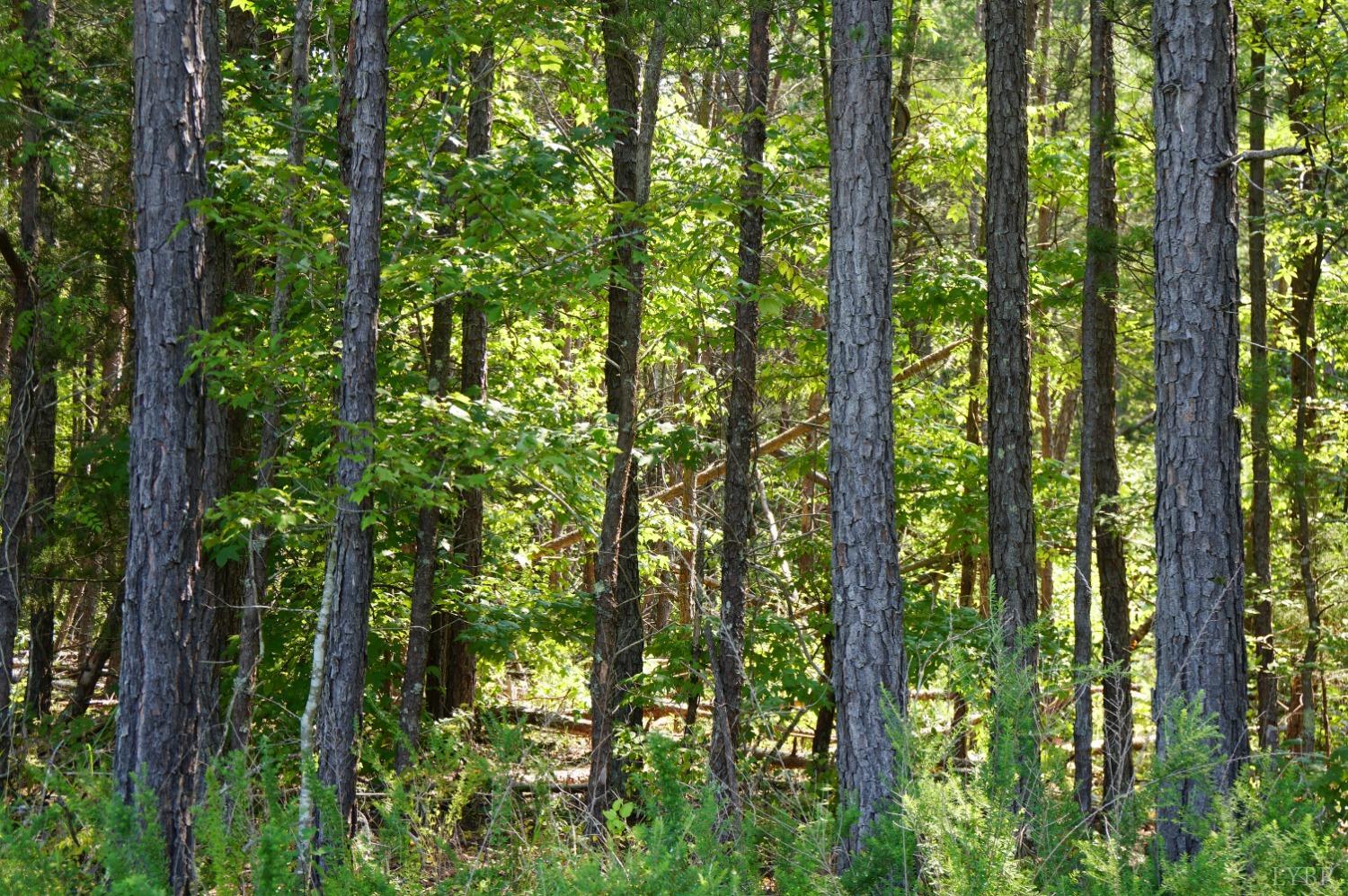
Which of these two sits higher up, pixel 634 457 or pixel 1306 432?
pixel 1306 432

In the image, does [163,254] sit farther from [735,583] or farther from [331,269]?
[735,583]

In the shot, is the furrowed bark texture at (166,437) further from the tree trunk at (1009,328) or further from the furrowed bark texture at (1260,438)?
the furrowed bark texture at (1260,438)

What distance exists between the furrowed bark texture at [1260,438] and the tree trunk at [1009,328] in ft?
10.2

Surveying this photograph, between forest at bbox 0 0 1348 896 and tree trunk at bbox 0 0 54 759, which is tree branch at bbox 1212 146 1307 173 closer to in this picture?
forest at bbox 0 0 1348 896

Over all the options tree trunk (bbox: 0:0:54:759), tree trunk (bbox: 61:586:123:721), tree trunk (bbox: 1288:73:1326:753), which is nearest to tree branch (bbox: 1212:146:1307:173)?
tree trunk (bbox: 1288:73:1326:753)

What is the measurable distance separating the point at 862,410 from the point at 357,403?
9.60 feet

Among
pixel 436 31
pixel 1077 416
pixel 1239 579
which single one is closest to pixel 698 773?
pixel 1239 579

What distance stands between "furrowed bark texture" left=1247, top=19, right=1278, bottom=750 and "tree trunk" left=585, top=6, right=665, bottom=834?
576 centimetres

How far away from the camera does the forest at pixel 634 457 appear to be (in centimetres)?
462

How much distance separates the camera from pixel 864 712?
5.71 metres

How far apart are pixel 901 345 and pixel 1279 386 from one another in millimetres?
4254

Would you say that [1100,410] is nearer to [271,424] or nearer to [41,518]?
[271,424]

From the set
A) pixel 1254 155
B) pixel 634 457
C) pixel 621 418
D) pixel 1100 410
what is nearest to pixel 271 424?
pixel 621 418

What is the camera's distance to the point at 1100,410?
9445 mm
